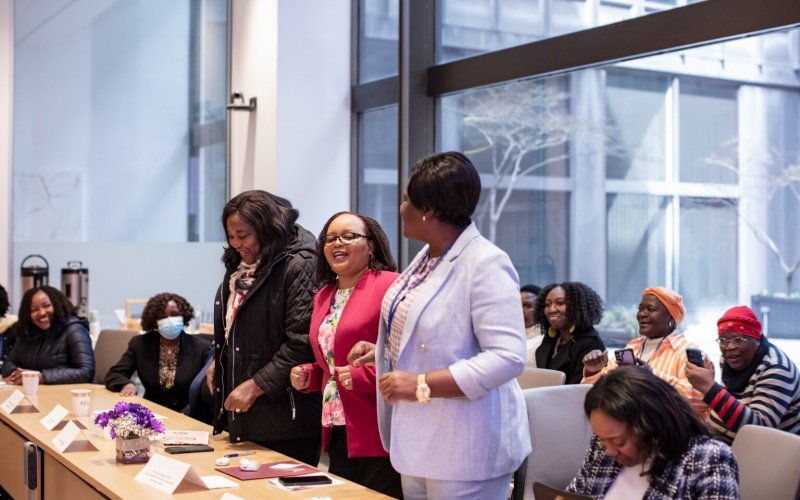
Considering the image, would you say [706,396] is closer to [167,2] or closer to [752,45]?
[752,45]

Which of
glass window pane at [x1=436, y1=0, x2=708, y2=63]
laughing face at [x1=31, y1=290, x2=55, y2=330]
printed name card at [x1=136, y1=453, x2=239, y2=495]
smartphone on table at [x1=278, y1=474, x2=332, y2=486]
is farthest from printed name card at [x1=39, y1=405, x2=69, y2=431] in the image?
glass window pane at [x1=436, y1=0, x2=708, y2=63]

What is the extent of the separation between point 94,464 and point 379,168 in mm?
4240

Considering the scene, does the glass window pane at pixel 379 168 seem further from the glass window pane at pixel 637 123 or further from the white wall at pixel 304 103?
the glass window pane at pixel 637 123

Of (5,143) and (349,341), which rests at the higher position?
(5,143)

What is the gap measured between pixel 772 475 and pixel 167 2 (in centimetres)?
665

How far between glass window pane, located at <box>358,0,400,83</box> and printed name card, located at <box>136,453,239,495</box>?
14.4 ft

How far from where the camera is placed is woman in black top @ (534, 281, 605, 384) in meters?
4.84

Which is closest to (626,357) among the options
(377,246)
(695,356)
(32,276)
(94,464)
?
(695,356)

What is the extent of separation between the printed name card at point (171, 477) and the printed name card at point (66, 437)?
22.3 inches

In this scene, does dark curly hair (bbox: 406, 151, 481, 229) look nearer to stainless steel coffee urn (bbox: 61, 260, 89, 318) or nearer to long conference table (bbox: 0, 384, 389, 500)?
long conference table (bbox: 0, 384, 389, 500)

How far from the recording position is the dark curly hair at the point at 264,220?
3182 millimetres

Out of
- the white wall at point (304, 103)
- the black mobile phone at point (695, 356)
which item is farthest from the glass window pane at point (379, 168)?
the black mobile phone at point (695, 356)

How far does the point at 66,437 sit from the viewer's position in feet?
10.9

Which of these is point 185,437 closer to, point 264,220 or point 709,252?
point 264,220
